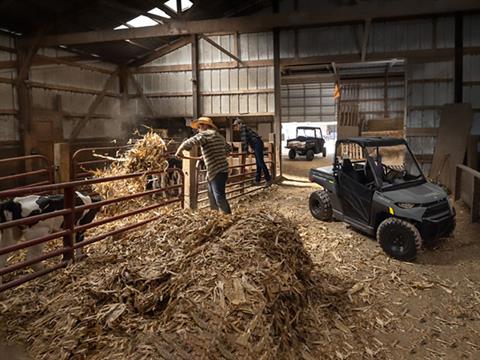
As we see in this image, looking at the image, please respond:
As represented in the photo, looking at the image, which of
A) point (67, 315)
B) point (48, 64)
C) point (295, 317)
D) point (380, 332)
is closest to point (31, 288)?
point (67, 315)

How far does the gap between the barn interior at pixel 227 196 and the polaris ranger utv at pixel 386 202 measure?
52 mm

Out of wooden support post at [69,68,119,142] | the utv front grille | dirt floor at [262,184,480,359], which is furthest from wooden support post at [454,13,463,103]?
wooden support post at [69,68,119,142]

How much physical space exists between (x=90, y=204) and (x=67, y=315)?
1.75 metres

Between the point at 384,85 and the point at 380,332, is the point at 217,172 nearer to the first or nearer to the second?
the point at 380,332

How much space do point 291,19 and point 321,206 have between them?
15.2ft

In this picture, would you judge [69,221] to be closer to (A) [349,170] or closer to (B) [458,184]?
(A) [349,170]

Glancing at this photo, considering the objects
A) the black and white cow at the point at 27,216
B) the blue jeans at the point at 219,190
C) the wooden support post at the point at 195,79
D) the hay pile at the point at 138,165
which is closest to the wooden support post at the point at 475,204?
the blue jeans at the point at 219,190

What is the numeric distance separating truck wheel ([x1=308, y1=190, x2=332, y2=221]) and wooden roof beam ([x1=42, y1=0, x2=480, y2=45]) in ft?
13.6

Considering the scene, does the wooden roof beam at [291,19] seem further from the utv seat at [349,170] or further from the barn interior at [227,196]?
the utv seat at [349,170]

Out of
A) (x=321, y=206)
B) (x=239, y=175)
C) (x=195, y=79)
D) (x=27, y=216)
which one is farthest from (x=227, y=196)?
(x=195, y=79)

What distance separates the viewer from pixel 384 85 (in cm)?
2212

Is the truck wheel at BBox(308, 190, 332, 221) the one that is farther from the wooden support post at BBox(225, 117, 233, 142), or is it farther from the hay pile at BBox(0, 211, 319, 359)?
the wooden support post at BBox(225, 117, 233, 142)

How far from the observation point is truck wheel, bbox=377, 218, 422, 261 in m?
5.49

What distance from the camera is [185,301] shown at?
3.07 m
